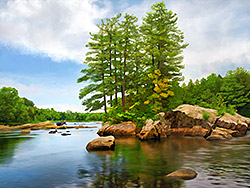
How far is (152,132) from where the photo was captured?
22406mm

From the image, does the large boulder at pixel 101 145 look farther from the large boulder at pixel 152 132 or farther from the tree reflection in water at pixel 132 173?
the large boulder at pixel 152 132

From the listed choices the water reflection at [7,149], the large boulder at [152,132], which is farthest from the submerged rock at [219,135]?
the water reflection at [7,149]

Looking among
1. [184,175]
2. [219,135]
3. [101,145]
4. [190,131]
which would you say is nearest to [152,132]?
[190,131]

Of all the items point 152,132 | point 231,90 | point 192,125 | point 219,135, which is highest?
point 231,90

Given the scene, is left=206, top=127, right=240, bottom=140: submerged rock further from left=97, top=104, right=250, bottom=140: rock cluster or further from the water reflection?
the water reflection

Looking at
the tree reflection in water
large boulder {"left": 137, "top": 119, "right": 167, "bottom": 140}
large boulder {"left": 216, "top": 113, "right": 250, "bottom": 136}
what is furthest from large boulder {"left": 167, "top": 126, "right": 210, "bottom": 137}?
the tree reflection in water

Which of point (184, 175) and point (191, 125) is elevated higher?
point (191, 125)

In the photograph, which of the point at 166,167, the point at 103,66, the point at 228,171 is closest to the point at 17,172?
the point at 166,167

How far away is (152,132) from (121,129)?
6750mm

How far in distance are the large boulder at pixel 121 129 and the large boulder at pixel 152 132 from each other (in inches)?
199

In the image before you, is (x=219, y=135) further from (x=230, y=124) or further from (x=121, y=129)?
(x=121, y=129)

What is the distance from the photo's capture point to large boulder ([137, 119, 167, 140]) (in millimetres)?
22081

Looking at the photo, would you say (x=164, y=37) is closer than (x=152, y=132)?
No

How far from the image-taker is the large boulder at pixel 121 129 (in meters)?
28.1
